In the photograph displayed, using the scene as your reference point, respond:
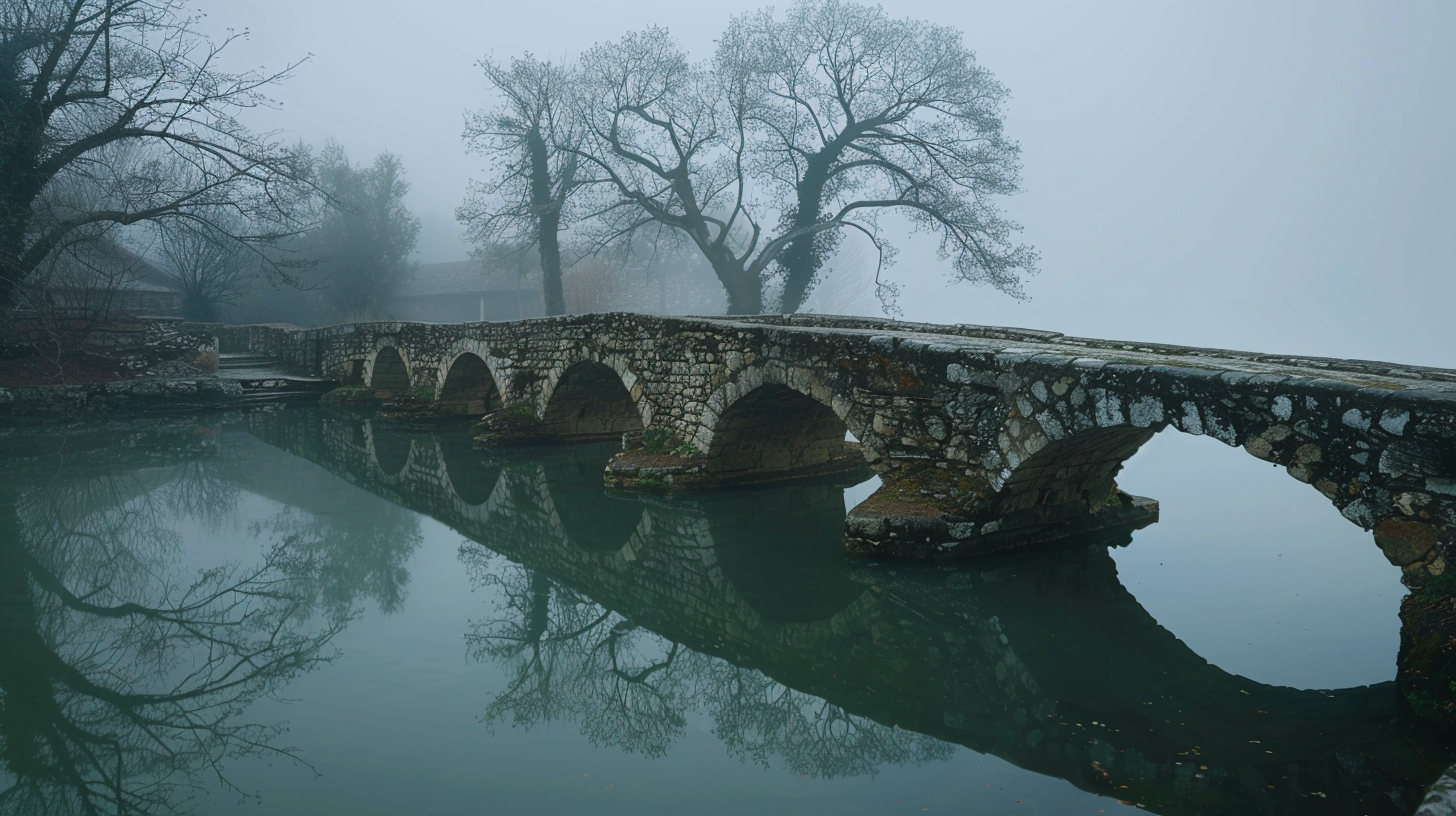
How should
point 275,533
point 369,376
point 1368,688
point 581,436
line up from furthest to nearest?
1. point 369,376
2. point 581,436
3. point 275,533
4. point 1368,688

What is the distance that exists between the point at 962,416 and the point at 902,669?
2.31 meters

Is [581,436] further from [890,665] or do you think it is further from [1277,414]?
[1277,414]

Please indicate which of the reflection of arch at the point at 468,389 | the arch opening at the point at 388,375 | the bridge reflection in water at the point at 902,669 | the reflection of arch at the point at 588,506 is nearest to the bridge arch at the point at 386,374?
the arch opening at the point at 388,375

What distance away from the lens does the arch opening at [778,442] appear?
33.0 feet

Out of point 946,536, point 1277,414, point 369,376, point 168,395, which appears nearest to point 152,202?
point 168,395

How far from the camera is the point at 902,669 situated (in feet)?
17.8

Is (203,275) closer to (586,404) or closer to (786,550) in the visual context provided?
(586,404)

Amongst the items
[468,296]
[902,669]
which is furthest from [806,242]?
[468,296]

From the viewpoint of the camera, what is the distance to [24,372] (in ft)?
54.2

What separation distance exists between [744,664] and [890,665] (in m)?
0.89

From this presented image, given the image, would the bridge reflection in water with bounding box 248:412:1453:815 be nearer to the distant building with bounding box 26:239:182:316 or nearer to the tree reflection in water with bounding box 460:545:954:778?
the tree reflection in water with bounding box 460:545:954:778

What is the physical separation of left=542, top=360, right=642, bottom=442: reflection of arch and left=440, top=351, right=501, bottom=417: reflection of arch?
298 cm

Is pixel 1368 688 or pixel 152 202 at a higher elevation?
pixel 152 202

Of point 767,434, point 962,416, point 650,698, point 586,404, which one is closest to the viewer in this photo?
point 650,698
